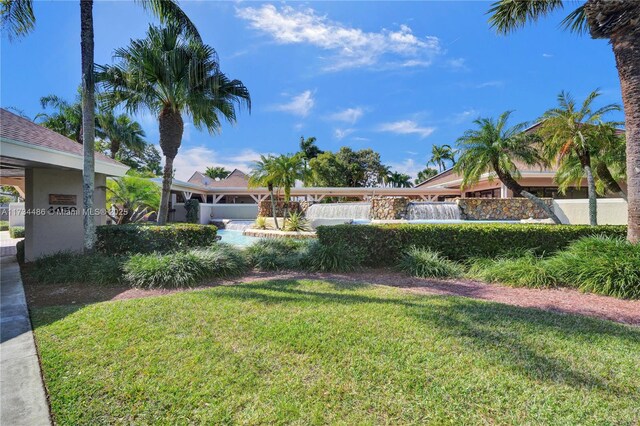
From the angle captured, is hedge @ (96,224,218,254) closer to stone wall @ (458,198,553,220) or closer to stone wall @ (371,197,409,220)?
stone wall @ (371,197,409,220)

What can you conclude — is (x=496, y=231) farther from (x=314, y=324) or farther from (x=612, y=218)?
(x=612, y=218)

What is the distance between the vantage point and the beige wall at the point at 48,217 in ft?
29.0

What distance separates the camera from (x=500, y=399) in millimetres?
2479

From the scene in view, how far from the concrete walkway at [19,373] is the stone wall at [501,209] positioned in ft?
71.7

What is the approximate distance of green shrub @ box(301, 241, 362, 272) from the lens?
24.8 feet

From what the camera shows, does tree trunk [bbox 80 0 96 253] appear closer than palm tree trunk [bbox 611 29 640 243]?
No

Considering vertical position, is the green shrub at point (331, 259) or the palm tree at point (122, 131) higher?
the palm tree at point (122, 131)

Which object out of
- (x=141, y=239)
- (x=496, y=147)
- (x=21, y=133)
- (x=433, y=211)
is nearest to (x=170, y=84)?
(x=21, y=133)

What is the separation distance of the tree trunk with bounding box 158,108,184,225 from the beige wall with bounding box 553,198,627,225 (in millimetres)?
18897

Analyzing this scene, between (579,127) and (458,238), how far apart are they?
6.46 m

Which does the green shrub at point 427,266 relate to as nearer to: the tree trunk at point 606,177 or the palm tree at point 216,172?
the tree trunk at point 606,177

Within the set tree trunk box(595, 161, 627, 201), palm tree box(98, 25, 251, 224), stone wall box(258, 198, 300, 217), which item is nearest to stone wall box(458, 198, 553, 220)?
tree trunk box(595, 161, 627, 201)

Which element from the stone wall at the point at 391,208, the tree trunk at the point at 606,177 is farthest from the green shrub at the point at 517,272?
the stone wall at the point at 391,208

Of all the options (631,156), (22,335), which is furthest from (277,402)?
(631,156)
